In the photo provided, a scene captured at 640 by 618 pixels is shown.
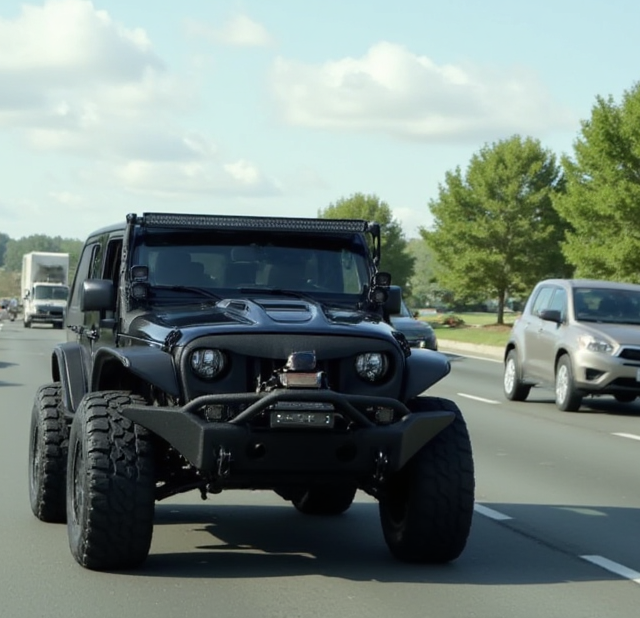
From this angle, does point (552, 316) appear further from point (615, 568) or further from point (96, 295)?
point (96, 295)

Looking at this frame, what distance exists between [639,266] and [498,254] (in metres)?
27.9

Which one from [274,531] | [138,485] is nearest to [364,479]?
[138,485]

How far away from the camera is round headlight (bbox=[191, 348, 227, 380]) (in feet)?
24.3

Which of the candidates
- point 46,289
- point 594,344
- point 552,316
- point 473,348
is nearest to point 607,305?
point 552,316

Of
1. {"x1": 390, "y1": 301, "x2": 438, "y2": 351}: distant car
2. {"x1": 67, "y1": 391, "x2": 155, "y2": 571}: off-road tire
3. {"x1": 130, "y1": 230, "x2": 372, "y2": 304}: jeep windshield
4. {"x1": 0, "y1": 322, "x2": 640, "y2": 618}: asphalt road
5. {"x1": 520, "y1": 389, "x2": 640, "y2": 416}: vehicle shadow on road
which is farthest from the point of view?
{"x1": 390, "y1": 301, "x2": 438, "y2": 351}: distant car

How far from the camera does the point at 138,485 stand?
7.29 m

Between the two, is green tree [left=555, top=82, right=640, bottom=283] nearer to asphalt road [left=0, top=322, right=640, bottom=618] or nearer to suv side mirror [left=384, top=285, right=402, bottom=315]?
asphalt road [left=0, top=322, right=640, bottom=618]

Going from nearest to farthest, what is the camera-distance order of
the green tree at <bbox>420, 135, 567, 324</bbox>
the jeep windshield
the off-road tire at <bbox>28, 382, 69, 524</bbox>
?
the jeep windshield < the off-road tire at <bbox>28, 382, 69, 524</bbox> < the green tree at <bbox>420, 135, 567, 324</bbox>

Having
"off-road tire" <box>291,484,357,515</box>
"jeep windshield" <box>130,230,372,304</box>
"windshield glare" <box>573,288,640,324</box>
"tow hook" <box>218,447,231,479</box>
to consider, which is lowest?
"off-road tire" <box>291,484,357,515</box>

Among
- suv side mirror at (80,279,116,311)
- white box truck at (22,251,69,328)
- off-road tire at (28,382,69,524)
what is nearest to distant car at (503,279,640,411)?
off-road tire at (28,382,69,524)

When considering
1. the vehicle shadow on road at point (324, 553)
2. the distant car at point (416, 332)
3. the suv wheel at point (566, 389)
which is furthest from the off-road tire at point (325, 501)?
the distant car at point (416, 332)

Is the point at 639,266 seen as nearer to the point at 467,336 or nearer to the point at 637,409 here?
the point at 467,336

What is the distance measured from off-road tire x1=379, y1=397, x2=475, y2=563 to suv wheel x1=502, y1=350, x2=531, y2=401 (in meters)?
13.9

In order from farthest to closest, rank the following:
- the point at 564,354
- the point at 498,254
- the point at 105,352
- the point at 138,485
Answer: the point at 498,254 → the point at 564,354 → the point at 105,352 → the point at 138,485
